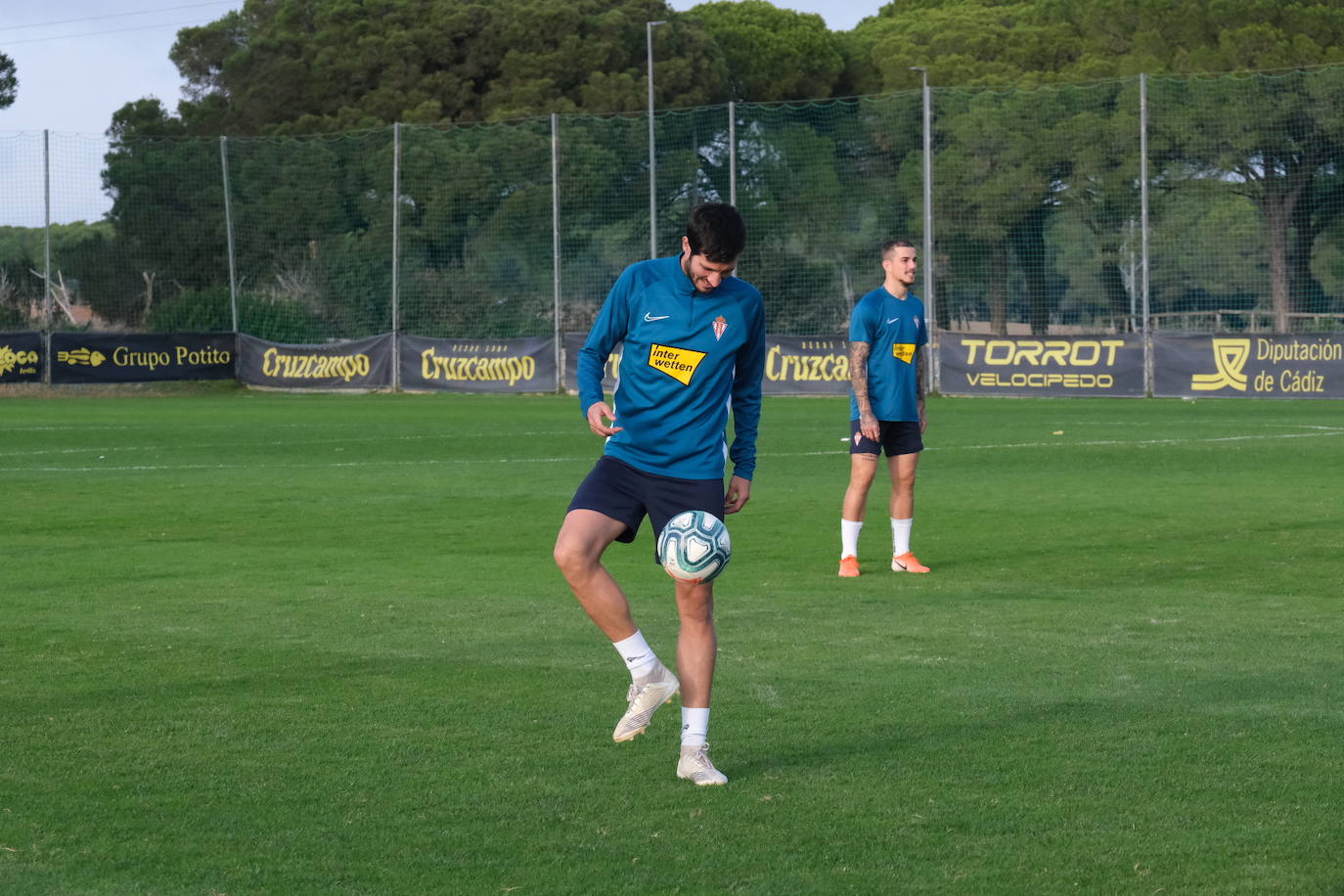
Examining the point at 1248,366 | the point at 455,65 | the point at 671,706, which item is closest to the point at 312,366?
the point at 455,65

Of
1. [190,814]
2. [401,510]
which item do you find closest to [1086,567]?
[401,510]

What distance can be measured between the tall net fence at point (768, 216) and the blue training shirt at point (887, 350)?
2476cm

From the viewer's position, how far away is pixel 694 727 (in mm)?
6004

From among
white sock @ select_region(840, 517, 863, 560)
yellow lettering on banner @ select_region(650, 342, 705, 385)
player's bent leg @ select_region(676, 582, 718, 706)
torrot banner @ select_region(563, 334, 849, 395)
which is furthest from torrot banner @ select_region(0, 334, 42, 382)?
player's bent leg @ select_region(676, 582, 718, 706)

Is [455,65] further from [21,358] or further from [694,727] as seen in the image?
[694,727]

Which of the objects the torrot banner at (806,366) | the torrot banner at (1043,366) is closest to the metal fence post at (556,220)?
the torrot banner at (806,366)

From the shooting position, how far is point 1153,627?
8.98m

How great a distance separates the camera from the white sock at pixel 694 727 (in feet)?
19.6

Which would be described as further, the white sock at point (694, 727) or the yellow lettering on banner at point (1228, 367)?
the yellow lettering on banner at point (1228, 367)

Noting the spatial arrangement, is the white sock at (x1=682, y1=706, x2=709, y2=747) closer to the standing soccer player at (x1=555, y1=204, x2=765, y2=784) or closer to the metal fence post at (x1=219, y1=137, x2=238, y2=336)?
the standing soccer player at (x1=555, y1=204, x2=765, y2=784)

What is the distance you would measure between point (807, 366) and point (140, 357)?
15272 millimetres

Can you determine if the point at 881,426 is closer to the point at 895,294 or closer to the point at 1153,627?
Result: the point at 895,294

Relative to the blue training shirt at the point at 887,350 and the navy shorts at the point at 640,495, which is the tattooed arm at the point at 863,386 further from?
the navy shorts at the point at 640,495

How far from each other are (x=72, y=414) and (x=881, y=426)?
79.4 ft
